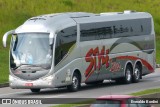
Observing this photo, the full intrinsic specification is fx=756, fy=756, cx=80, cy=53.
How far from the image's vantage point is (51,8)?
60.1m

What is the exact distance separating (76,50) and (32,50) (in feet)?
7.59

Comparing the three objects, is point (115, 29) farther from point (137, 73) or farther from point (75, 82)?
point (75, 82)

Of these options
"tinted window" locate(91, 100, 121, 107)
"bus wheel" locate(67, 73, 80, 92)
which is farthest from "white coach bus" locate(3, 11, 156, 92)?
"tinted window" locate(91, 100, 121, 107)

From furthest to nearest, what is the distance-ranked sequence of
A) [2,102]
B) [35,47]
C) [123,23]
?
1. [123,23]
2. [35,47]
3. [2,102]

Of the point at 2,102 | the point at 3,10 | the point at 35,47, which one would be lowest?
the point at 2,102

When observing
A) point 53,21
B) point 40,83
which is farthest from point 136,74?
point 40,83

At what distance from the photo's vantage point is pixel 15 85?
31.5 meters

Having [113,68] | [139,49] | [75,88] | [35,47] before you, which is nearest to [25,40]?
[35,47]

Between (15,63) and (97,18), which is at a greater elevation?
(97,18)

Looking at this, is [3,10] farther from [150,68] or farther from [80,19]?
[80,19]

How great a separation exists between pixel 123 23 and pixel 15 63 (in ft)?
24.0

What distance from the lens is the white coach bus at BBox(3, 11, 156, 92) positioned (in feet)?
103

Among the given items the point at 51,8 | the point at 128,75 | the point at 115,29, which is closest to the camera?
the point at 115,29

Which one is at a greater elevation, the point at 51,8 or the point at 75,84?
the point at 51,8
